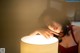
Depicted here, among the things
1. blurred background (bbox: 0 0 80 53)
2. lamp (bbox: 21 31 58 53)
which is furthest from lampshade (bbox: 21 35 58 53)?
blurred background (bbox: 0 0 80 53)

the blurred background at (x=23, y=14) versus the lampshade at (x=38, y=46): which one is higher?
the blurred background at (x=23, y=14)

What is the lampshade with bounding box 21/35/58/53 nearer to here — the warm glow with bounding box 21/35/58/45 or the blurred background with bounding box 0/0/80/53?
the warm glow with bounding box 21/35/58/45

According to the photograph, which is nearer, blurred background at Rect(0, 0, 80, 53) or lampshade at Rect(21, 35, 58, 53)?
lampshade at Rect(21, 35, 58, 53)

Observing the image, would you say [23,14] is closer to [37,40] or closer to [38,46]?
[37,40]

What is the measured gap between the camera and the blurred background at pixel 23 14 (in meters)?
1.67

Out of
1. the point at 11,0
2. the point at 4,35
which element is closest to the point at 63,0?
the point at 11,0

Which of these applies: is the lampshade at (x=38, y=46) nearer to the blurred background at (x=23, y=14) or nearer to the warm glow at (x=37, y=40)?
the warm glow at (x=37, y=40)

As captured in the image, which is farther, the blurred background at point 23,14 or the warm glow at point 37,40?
the blurred background at point 23,14

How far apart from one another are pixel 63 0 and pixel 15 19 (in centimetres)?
53

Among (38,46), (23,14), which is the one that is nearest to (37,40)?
(38,46)

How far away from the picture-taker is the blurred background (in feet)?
5.47

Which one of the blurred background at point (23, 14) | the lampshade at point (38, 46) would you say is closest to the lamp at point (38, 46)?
the lampshade at point (38, 46)

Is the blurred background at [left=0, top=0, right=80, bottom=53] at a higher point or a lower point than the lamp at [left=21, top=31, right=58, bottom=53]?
higher

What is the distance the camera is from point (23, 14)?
1.69m
